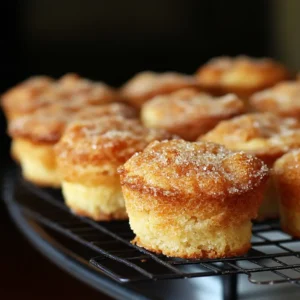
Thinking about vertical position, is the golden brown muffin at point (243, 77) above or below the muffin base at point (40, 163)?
above

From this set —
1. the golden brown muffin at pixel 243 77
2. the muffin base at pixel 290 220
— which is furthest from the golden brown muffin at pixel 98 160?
the golden brown muffin at pixel 243 77

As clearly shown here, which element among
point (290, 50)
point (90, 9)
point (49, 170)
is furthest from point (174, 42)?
point (49, 170)

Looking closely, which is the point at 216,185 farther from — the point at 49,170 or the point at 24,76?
the point at 24,76

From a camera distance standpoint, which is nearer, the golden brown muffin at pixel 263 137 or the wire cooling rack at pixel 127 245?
the wire cooling rack at pixel 127 245

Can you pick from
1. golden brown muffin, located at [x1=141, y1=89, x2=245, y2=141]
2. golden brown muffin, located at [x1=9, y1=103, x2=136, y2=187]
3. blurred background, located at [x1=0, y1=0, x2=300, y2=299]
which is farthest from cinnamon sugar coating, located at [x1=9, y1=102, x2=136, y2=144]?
blurred background, located at [x1=0, y1=0, x2=300, y2=299]

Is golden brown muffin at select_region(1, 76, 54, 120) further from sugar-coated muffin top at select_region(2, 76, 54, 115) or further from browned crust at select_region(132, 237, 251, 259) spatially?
browned crust at select_region(132, 237, 251, 259)

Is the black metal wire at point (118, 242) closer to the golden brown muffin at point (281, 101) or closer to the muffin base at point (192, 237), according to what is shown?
the muffin base at point (192, 237)
